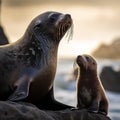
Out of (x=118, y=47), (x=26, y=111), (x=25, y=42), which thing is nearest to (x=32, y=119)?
(x=26, y=111)

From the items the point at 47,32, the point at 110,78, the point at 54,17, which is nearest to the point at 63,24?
the point at 54,17

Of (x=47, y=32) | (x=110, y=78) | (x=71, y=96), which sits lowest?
(x=110, y=78)

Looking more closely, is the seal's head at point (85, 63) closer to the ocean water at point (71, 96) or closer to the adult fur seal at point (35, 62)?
the adult fur seal at point (35, 62)

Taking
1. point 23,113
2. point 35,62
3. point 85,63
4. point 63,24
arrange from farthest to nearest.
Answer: point 85,63, point 63,24, point 35,62, point 23,113

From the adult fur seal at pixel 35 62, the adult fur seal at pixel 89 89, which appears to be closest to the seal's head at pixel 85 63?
the adult fur seal at pixel 89 89

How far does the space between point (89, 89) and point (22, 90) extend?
7.71ft

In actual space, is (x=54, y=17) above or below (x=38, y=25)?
above

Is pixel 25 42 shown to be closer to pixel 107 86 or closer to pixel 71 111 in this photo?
pixel 71 111

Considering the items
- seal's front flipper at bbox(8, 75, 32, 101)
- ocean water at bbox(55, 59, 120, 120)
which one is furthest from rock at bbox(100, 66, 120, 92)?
seal's front flipper at bbox(8, 75, 32, 101)

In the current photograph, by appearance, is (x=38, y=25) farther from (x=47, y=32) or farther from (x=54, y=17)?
(x=54, y=17)

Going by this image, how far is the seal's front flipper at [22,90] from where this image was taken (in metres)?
9.91

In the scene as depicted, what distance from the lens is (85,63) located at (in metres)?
12.7

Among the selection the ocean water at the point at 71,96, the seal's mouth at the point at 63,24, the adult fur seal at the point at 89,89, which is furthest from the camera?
the ocean water at the point at 71,96

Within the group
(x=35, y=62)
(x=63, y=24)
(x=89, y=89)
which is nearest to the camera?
(x=35, y=62)
